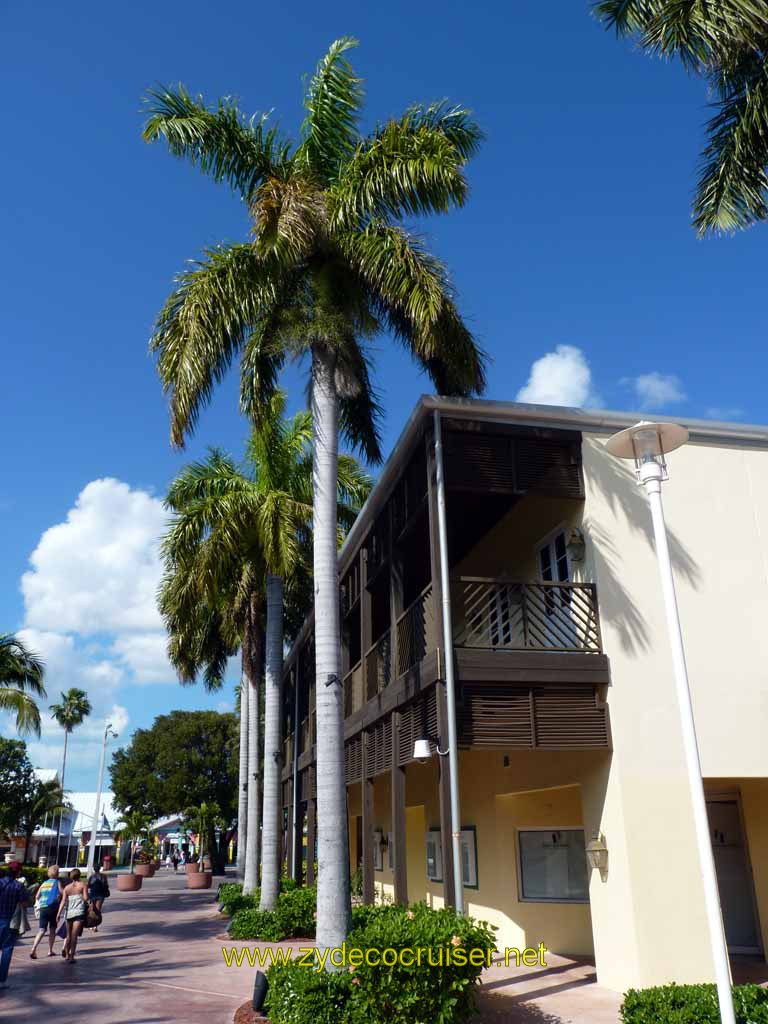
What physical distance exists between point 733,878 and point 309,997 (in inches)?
289

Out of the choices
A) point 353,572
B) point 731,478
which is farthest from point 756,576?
point 353,572

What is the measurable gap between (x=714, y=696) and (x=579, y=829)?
11.9ft

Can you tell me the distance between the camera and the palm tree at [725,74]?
393 inches

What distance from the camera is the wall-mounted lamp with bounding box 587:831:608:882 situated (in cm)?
1011

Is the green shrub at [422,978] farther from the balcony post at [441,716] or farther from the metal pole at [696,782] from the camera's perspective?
the metal pole at [696,782]

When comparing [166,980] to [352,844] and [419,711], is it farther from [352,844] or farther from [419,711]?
[352,844]

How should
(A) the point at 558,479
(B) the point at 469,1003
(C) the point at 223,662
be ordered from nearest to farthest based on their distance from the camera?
(B) the point at 469,1003 < (A) the point at 558,479 < (C) the point at 223,662

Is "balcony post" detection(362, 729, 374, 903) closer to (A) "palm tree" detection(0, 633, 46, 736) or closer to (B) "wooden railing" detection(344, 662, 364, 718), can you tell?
(B) "wooden railing" detection(344, 662, 364, 718)

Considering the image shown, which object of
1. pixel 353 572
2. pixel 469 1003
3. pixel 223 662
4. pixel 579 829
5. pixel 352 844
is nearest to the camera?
pixel 469 1003

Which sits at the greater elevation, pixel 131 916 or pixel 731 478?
pixel 731 478

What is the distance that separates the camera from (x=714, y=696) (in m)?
10.8

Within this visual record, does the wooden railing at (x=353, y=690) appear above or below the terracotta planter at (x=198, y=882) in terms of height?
above

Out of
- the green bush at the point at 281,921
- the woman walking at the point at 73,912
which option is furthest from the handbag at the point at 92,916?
the green bush at the point at 281,921

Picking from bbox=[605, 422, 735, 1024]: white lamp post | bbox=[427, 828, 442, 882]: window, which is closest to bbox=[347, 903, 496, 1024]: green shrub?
bbox=[605, 422, 735, 1024]: white lamp post
